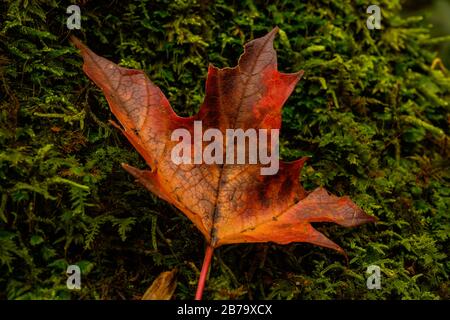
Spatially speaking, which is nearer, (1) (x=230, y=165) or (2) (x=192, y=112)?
(1) (x=230, y=165)

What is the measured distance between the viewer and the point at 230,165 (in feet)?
4.11

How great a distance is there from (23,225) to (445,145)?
1.46 m

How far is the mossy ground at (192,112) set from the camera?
119 cm

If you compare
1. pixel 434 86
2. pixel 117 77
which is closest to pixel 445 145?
pixel 434 86

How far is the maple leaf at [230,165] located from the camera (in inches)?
46.5

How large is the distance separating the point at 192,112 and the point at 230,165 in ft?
1.21

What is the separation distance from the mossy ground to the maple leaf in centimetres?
15

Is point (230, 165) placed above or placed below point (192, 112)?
below

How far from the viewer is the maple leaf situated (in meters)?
1.18

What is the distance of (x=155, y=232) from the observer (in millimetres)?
1290

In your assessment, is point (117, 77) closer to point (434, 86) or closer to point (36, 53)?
point (36, 53)

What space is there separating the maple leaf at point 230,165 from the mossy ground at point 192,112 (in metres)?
0.15

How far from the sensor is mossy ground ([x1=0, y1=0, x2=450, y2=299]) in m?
1.19

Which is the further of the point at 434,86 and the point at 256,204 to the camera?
the point at 434,86
